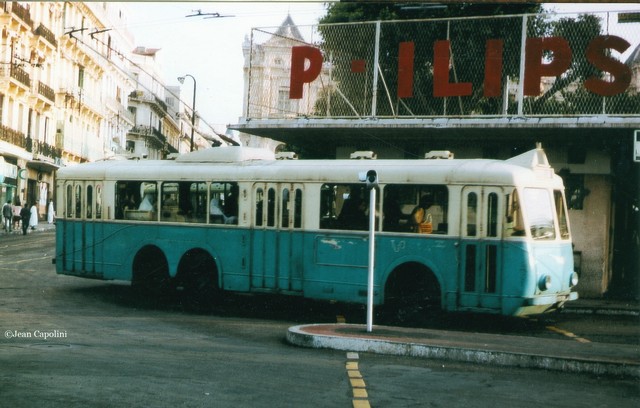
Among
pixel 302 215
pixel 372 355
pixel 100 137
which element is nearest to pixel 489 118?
pixel 302 215

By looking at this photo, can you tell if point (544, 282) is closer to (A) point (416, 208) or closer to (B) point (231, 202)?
(A) point (416, 208)

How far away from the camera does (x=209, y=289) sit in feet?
54.6

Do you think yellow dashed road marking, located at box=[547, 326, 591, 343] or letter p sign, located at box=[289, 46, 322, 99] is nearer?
yellow dashed road marking, located at box=[547, 326, 591, 343]

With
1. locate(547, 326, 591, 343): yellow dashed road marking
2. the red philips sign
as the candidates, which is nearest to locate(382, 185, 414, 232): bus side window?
→ locate(547, 326, 591, 343): yellow dashed road marking

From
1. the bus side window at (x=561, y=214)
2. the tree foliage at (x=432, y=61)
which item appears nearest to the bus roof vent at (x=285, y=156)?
the tree foliage at (x=432, y=61)

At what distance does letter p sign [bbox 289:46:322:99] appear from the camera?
21.1 metres

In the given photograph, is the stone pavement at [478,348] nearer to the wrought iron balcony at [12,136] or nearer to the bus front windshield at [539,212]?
the bus front windshield at [539,212]

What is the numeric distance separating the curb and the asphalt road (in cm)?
18

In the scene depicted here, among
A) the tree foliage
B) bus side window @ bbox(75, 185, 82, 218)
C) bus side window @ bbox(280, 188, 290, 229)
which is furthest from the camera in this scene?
the tree foliage

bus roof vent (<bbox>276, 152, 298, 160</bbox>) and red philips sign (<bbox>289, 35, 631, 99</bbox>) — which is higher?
red philips sign (<bbox>289, 35, 631, 99</bbox>)

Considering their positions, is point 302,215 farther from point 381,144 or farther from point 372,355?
point 381,144

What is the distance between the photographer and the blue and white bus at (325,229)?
1395 cm

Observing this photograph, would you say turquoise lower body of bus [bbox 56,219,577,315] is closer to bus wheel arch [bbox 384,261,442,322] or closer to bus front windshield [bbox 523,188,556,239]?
bus wheel arch [bbox 384,261,442,322]

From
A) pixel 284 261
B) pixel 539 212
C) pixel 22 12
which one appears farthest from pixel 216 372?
pixel 22 12
